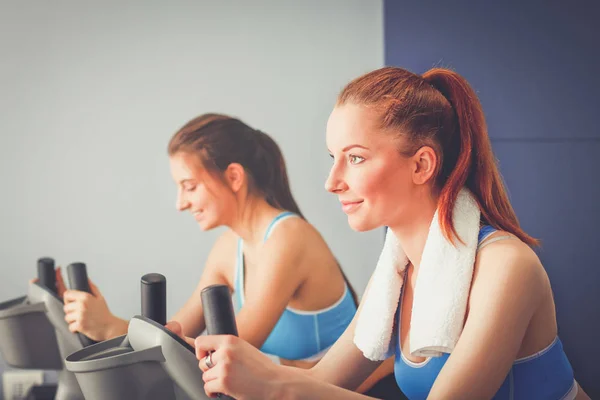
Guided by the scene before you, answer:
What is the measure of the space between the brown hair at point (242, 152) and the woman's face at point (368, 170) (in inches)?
27.0

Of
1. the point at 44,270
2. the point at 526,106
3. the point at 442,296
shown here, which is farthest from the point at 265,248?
the point at 526,106

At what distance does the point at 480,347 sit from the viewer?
89cm

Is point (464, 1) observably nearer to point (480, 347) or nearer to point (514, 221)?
→ point (514, 221)

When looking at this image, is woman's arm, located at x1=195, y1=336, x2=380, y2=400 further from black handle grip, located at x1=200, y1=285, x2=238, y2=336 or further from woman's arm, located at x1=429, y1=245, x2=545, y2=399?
woman's arm, located at x1=429, y1=245, x2=545, y2=399

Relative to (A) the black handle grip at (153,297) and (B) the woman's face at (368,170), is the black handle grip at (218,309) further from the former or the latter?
(B) the woman's face at (368,170)

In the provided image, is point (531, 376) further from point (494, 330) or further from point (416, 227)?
point (416, 227)

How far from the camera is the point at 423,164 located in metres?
1.04

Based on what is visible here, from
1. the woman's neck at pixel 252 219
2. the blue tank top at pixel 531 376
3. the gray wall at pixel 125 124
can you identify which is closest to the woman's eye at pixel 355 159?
the blue tank top at pixel 531 376

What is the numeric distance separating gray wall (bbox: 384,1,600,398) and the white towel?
783 millimetres

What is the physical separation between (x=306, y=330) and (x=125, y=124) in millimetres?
956

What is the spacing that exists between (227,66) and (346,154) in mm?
1129

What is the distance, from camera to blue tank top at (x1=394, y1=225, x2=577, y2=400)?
0.97m

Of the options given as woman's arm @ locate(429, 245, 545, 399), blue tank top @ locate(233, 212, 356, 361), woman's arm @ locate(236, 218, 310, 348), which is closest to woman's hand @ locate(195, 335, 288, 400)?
woman's arm @ locate(429, 245, 545, 399)

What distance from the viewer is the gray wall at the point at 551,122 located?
5.72ft
